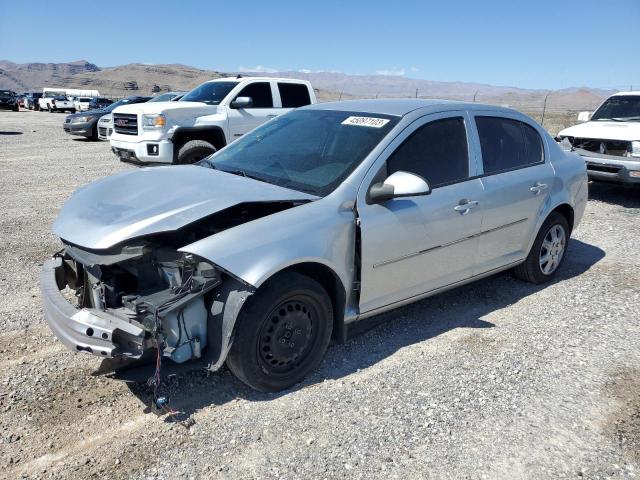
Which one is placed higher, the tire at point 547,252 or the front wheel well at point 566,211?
the front wheel well at point 566,211

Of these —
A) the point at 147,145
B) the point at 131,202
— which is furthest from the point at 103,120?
the point at 131,202

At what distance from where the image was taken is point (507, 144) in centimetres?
473


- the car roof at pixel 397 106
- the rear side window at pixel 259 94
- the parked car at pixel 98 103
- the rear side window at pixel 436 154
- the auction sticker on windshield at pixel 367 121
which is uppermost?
the parked car at pixel 98 103

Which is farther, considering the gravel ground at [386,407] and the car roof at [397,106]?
the car roof at [397,106]

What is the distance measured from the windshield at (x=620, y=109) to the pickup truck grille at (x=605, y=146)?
3.34 feet

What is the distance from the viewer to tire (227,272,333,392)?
10.2 ft

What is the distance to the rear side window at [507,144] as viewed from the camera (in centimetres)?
448

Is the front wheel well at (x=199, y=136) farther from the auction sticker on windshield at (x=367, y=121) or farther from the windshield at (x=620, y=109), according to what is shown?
the windshield at (x=620, y=109)

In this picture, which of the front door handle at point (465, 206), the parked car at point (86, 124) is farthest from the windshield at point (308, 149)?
the parked car at point (86, 124)

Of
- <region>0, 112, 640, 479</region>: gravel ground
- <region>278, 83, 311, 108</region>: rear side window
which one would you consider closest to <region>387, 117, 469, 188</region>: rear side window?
<region>0, 112, 640, 479</region>: gravel ground

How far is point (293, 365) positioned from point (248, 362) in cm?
38

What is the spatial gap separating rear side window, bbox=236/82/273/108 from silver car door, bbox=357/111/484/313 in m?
6.78

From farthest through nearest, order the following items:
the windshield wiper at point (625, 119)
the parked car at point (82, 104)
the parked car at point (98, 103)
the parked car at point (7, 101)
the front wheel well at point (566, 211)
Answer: the parked car at point (7, 101) < the parked car at point (82, 104) < the parked car at point (98, 103) < the windshield wiper at point (625, 119) < the front wheel well at point (566, 211)

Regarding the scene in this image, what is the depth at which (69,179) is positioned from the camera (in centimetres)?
1048
